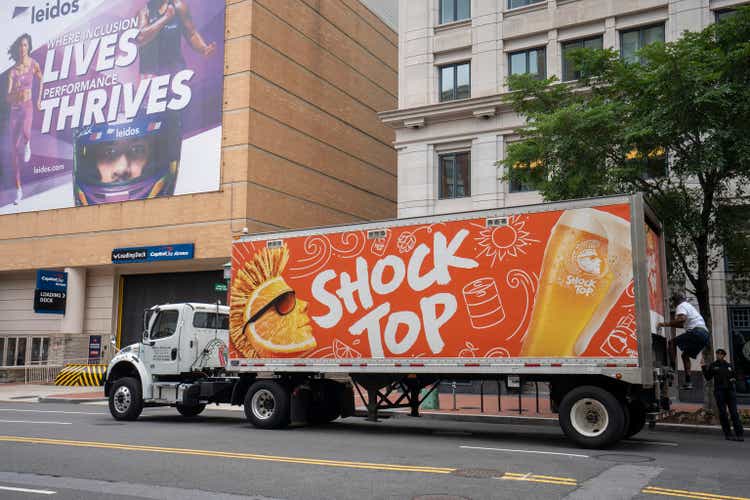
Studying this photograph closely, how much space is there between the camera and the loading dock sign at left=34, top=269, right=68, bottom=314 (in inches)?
1336

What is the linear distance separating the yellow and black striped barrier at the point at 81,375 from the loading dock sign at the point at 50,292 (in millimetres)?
4122

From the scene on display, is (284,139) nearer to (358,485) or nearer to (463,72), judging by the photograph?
(463,72)

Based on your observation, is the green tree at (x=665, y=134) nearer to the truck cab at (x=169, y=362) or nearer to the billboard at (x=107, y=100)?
the truck cab at (x=169, y=362)

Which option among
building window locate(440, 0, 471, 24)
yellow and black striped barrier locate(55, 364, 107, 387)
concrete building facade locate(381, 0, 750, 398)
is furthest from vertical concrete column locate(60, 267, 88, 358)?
building window locate(440, 0, 471, 24)

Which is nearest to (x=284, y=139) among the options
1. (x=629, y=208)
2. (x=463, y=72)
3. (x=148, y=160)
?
(x=148, y=160)

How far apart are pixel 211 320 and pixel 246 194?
14.3 meters

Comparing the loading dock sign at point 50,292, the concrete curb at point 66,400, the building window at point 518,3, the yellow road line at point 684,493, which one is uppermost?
the building window at point 518,3

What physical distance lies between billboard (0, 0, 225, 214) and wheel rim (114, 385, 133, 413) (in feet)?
52.7

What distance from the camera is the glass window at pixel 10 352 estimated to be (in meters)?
38.1

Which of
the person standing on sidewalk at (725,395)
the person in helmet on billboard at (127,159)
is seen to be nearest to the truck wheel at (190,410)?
the person standing on sidewalk at (725,395)

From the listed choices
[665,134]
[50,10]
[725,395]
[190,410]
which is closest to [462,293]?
[725,395]

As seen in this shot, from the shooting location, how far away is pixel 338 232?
47.2 ft

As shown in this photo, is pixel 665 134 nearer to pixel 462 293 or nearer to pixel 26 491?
pixel 462 293

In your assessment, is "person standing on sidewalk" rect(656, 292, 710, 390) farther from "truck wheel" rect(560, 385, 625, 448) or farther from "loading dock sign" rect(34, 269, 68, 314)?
"loading dock sign" rect(34, 269, 68, 314)
